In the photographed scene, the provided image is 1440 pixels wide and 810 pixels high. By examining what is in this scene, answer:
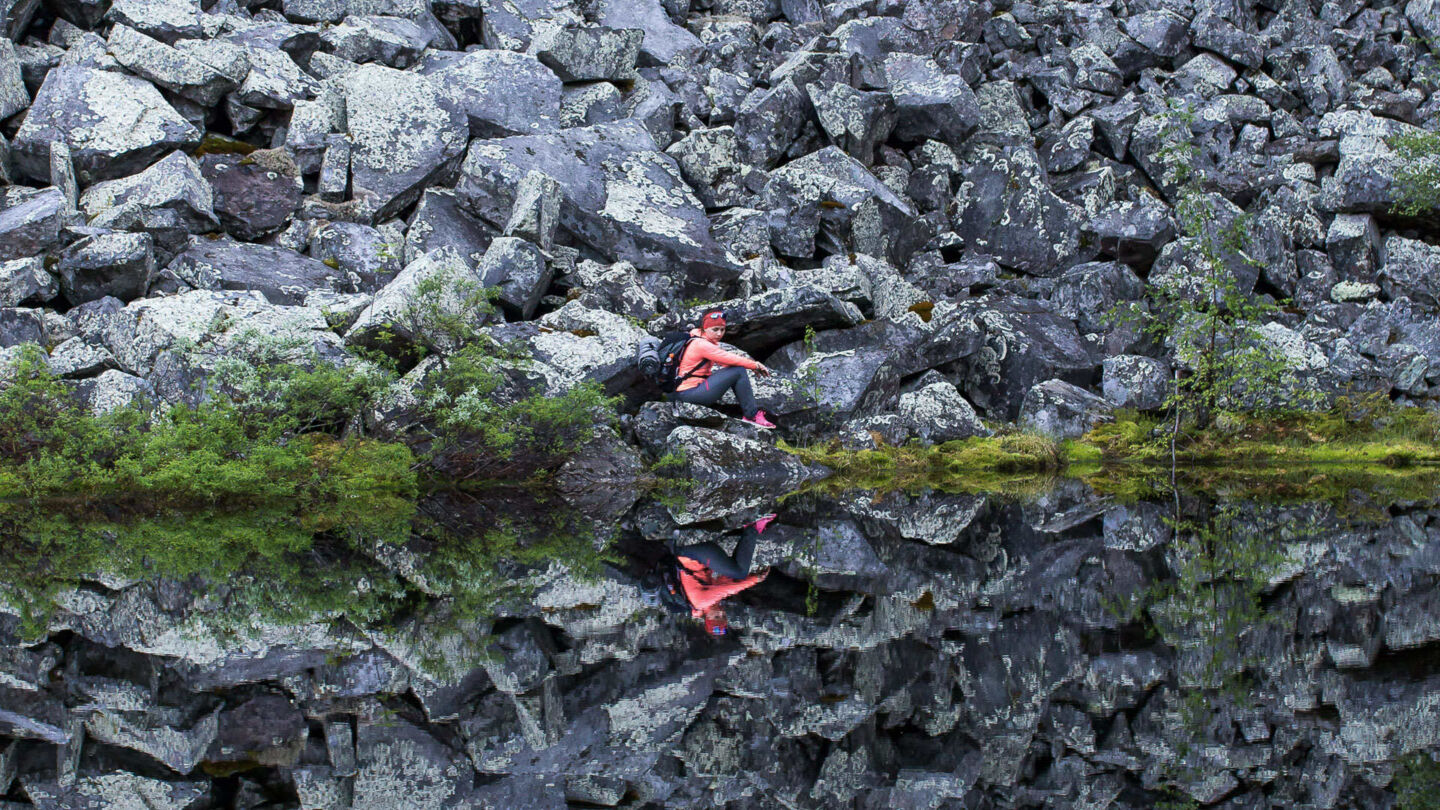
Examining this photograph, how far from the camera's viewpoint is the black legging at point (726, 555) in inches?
370

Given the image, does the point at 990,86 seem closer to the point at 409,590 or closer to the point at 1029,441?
the point at 1029,441

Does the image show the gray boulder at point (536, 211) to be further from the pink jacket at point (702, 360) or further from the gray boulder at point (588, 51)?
the gray boulder at point (588, 51)

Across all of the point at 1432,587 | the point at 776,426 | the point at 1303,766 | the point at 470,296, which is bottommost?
the point at 776,426

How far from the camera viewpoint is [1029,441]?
2044 centimetres

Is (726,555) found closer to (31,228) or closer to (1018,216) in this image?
(31,228)

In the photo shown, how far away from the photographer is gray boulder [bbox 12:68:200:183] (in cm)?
2147

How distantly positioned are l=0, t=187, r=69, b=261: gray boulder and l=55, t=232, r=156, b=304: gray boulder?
1.73ft

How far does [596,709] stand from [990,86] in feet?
96.2

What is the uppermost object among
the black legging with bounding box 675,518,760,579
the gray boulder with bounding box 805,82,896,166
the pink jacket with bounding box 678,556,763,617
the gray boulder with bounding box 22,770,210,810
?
the gray boulder with bounding box 22,770,210,810

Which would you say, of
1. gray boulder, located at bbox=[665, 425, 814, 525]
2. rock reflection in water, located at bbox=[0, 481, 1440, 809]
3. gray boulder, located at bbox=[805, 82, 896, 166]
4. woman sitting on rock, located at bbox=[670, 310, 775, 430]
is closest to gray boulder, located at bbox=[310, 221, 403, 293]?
woman sitting on rock, located at bbox=[670, 310, 775, 430]

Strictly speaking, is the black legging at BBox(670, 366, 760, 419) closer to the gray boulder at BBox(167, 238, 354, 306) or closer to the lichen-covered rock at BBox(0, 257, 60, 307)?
the gray boulder at BBox(167, 238, 354, 306)

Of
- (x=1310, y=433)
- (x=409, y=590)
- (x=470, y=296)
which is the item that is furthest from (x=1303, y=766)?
(x=1310, y=433)

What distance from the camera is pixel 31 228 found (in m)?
19.1

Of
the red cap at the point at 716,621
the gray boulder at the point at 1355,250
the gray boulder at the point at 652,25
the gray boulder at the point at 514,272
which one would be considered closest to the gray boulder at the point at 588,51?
the gray boulder at the point at 652,25
